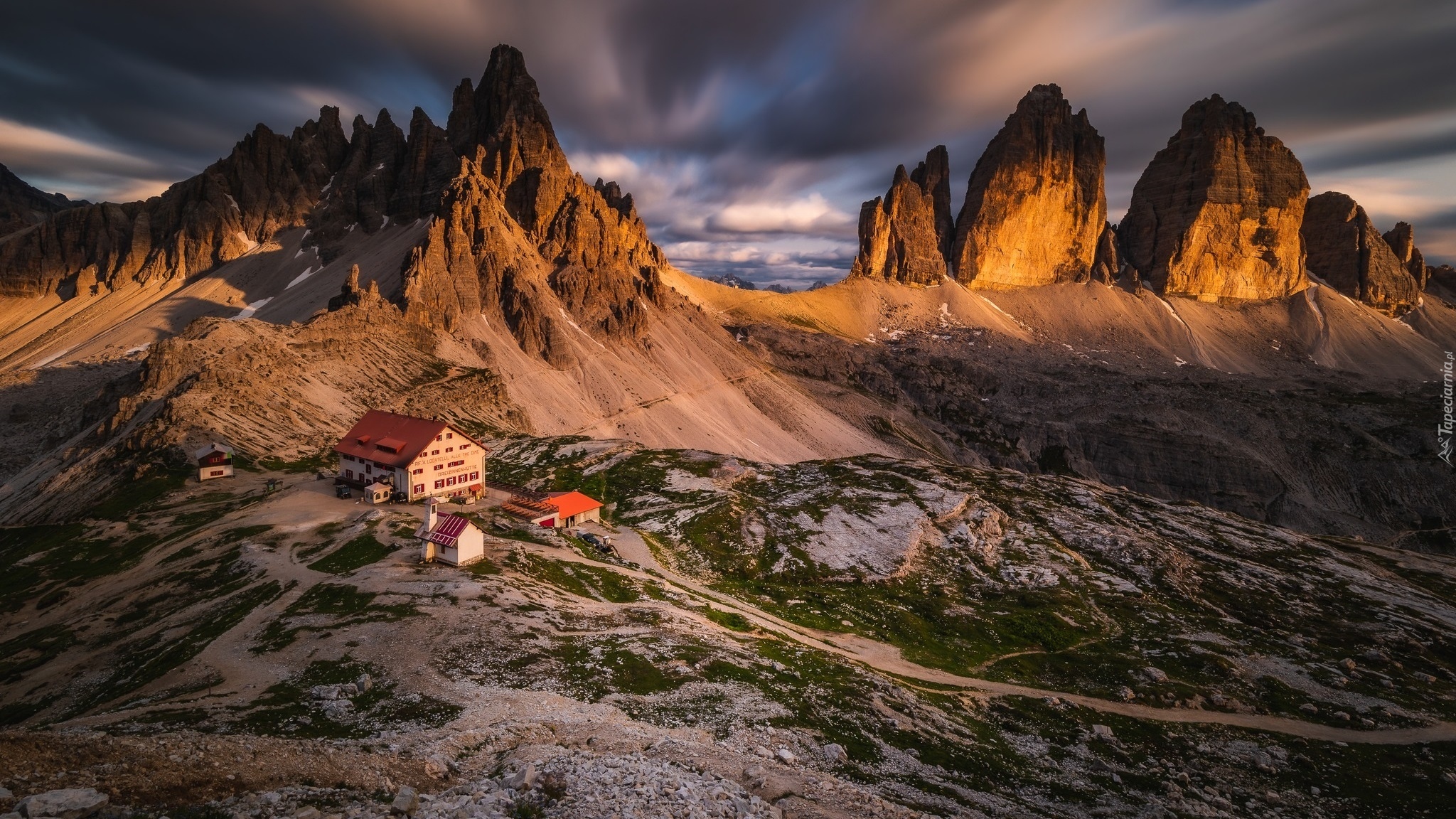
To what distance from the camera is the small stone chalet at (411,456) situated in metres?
67.5

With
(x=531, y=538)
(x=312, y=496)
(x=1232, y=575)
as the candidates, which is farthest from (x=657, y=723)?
(x=1232, y=575)

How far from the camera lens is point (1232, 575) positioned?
3014 inches

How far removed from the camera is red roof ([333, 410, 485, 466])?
67.8 metres

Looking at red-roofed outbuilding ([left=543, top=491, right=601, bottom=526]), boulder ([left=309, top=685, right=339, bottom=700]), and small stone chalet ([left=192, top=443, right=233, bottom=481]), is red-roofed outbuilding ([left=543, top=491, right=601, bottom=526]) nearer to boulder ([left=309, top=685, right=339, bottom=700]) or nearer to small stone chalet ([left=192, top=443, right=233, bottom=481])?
small stone chalet ([left=192, top=443, right=233, bottom=481])

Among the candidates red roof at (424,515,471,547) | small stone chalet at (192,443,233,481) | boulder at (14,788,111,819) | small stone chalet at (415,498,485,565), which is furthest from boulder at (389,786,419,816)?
small stone chalet at (192,443,233,481)

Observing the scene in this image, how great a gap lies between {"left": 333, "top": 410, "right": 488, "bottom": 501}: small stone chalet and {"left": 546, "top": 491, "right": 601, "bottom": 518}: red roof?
1025 centimetres

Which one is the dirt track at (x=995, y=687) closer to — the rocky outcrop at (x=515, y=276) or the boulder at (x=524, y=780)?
the boulder at (x=524, y=780)

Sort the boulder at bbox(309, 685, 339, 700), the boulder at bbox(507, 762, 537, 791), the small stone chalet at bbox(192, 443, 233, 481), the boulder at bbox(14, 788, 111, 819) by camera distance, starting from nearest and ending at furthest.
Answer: the boulder at bbox(14, 788, 111, 819) < the boulder at bbox(507, 762, 537, 791) < the boulder at bbox(309, 685, 339, 700) < the small stone chalet at bbox(192, 443, 233, 481)

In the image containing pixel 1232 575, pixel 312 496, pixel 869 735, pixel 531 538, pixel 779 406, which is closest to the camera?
pixel 869 735

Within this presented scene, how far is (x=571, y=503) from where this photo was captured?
237 feet

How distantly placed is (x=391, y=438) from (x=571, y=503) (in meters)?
20.5

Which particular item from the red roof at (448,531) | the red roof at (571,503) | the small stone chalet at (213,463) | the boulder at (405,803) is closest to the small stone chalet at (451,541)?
the red roof at (448,531)

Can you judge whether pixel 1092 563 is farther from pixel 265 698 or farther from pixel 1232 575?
pixel 265 698

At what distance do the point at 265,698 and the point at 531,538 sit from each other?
33335 mm
